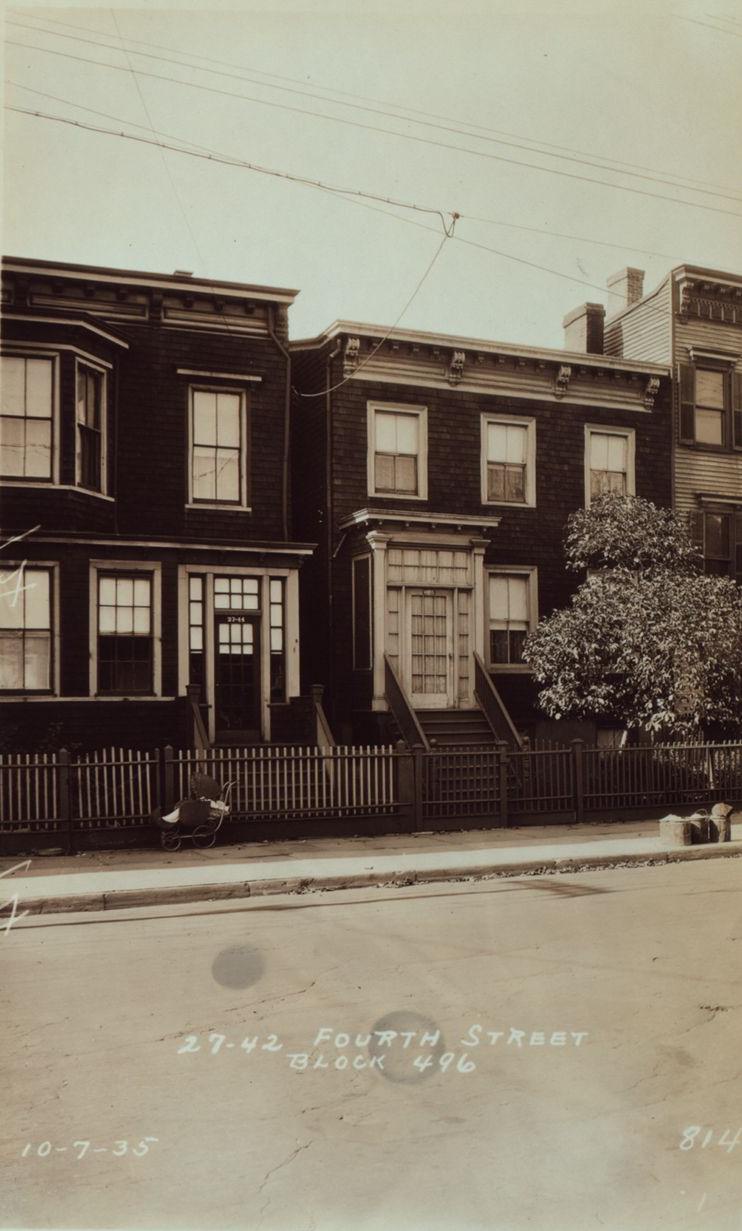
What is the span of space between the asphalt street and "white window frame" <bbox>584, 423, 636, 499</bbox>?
14.6m

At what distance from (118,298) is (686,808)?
507 inches

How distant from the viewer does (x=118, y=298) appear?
1844 centimetres

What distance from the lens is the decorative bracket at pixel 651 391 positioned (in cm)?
2270

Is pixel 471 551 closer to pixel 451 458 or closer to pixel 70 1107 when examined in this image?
pixel 451 458

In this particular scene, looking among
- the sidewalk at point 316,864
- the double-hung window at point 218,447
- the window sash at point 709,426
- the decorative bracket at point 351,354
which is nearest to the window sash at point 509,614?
the decorative bracket at point 351,354

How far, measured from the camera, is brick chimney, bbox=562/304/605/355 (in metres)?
24.7

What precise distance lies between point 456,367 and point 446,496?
2.57 meters

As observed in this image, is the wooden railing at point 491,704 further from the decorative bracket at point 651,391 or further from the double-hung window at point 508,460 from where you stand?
the decorative bracket at point 651,391

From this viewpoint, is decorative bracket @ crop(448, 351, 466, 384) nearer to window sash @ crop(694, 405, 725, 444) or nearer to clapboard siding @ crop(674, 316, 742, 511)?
clapboard siding @ crop(674, 316, 742, 511)

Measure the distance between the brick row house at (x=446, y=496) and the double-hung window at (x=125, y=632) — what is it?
13.2 feet

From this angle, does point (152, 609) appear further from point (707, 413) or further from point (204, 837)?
point (707, 413)

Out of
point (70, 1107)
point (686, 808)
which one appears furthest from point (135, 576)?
point (70, 1107)

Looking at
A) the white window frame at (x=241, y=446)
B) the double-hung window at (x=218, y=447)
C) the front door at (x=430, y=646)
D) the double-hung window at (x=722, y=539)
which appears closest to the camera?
the white window frame at (x=241, y=446)

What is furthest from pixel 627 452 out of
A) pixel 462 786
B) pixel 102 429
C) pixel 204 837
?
pixel 204 837
